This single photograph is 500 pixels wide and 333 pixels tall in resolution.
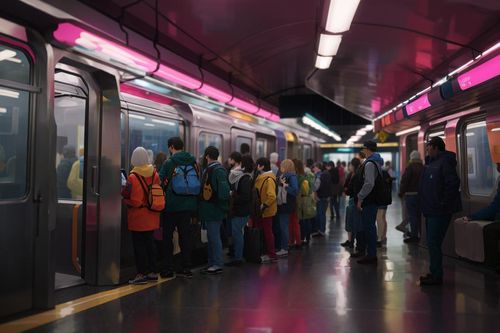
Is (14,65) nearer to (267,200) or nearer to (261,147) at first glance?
(267,200)

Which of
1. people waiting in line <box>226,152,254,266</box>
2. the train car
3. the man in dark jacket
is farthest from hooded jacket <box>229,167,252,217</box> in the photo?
the train car

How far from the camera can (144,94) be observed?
571 cm

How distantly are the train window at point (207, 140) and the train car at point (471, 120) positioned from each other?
318 centimetres

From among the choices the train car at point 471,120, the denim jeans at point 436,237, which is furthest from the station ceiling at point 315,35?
the denim jeans at point 436,237

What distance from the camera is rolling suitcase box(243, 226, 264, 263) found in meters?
6.34

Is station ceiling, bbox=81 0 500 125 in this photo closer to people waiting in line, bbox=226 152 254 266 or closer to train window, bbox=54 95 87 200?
train window, bbox=54 95 87 200

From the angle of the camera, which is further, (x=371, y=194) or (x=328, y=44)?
(x=371, y=194)

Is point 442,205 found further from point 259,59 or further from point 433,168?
point 259,59

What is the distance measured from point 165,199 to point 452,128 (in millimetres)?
4385

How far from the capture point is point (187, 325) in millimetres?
3670

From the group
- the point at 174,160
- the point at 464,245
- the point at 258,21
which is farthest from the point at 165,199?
the point at 464,245

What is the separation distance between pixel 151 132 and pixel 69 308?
2.38m

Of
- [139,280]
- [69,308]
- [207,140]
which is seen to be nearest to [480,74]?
[207,140]

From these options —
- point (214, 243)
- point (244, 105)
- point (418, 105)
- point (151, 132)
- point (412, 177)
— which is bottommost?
point (214, 243)
